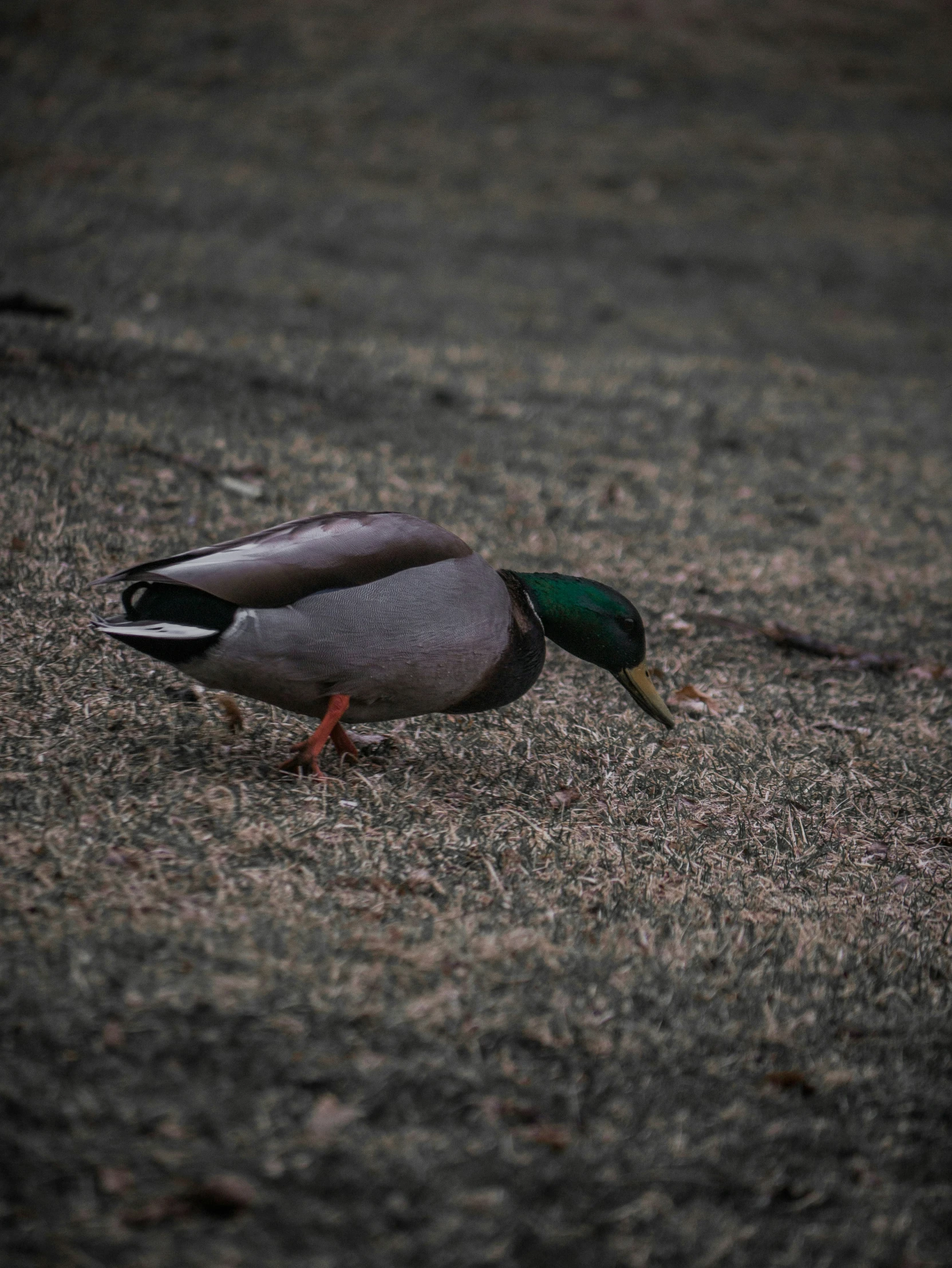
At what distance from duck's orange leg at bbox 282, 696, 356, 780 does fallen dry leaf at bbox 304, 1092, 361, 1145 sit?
0.93 m

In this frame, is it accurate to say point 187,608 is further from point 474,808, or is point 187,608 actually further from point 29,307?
point 29,307

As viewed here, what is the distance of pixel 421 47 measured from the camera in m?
12.7

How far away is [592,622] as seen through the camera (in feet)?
9.18

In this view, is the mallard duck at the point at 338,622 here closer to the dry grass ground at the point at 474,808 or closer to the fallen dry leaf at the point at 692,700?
the dry grass ground at the point at 474,808

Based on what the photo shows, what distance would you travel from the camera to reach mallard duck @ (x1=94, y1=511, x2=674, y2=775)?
2.38 metres

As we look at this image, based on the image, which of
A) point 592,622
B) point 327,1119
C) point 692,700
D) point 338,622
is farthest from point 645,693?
point 327,1119

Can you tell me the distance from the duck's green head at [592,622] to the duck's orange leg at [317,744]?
0.54 meters

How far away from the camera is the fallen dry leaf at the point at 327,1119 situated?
5.60 ft

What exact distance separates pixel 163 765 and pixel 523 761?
87cm

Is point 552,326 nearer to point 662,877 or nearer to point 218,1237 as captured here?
point 662,877

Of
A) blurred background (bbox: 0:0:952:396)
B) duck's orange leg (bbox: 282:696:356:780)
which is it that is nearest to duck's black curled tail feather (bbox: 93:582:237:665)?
duck's orange leg (bbox: 282:696:356:780)

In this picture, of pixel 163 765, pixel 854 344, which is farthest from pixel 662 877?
pixel 854 344

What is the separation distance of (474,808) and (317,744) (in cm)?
38

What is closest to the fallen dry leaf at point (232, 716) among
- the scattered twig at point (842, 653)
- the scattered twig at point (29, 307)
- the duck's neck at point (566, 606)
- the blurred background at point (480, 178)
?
the duck's neck at point (566, 606)
